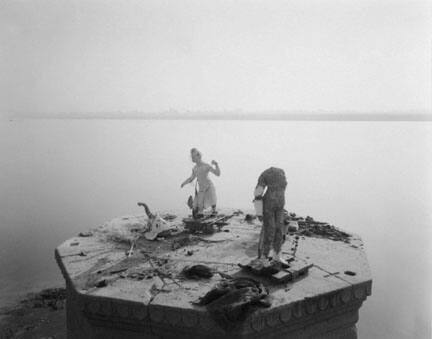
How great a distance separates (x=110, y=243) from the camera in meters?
7.95

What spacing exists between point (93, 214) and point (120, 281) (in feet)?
52.3

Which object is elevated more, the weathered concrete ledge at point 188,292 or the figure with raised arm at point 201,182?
the figure with raised arm at point 201,182

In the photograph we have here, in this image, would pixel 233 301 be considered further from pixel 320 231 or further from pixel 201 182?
pixel 201 182

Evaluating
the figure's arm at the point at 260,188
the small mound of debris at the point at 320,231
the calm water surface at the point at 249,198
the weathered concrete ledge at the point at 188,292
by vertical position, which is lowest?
the calm water surface at the point at 249,198

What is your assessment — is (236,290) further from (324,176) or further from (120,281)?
(324,176)

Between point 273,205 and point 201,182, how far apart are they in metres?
3.33

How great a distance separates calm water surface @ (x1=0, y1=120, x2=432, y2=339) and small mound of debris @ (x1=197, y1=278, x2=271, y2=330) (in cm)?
832

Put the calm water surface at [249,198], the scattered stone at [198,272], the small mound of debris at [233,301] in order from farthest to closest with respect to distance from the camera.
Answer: the calm water surface at [249,198] → the scattered stone at [198,272] → the small mound of debris at [233,301]

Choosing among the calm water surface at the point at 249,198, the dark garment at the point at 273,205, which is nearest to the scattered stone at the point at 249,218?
the dark garment at the point at 273,205

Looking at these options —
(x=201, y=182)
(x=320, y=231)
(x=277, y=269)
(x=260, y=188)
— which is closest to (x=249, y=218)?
(x=201, y=182)

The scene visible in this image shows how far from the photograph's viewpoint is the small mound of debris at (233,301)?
4879mm

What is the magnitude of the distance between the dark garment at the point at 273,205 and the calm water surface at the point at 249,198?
7.37 meters

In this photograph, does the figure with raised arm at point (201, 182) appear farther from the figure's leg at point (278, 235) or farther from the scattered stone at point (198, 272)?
the scattered stone at point (198, 272)

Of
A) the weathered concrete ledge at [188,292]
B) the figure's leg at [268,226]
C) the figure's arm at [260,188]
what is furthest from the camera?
the figure's leg at [268,226]
